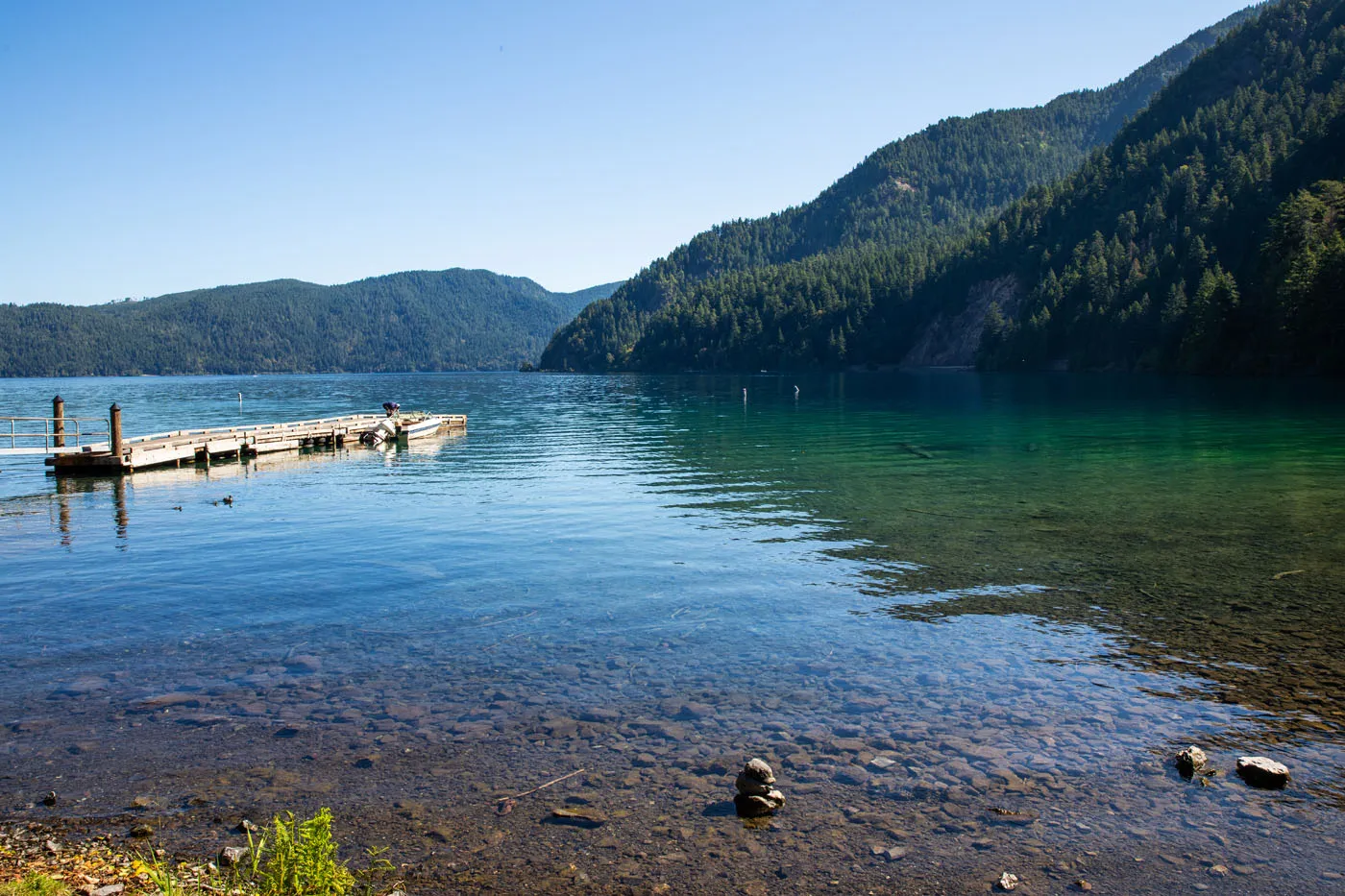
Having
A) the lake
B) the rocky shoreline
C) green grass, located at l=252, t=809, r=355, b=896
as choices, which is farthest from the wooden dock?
green grass, located at l=252, t=809, r=355, b=896

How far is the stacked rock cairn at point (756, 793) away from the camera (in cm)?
903

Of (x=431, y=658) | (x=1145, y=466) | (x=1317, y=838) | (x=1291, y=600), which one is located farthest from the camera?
(x=1145, y=466)

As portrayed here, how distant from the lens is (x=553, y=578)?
19.5 meters

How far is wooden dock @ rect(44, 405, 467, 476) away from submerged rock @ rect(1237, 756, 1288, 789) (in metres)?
43.2

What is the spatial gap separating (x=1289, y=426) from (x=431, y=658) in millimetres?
54312

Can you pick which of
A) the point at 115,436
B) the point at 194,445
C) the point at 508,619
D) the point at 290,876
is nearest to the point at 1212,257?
the point at 194,445

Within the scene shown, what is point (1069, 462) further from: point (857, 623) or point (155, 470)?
point (155, 470)

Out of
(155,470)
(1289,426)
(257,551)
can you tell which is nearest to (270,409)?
(155,470)

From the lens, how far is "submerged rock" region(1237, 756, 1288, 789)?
368 inches

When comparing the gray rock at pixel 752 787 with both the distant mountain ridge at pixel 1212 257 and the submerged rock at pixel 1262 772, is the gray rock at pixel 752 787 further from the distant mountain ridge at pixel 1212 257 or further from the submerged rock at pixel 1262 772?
the distant mountain ridge at pixel 1212 257

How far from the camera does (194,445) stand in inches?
1852

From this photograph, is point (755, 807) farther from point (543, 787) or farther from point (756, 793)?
point (543, 787)

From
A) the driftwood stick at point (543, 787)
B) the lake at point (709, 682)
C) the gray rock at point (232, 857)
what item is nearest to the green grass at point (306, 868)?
the gray rock at point (232, 857)

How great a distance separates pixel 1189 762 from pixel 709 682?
233 inches
